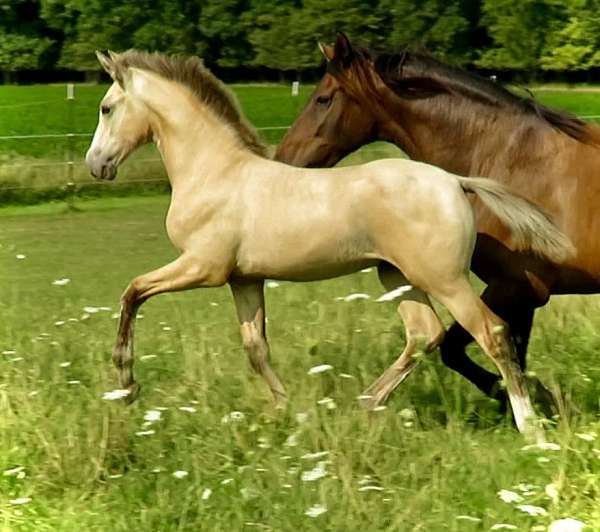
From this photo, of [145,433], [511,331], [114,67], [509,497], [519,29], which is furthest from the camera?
[519,29]

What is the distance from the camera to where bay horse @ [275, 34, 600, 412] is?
6.02 metres

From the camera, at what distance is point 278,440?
17.7 ft

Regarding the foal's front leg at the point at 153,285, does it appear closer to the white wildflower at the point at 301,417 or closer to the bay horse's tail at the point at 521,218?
the white wildflower at the point at 301,417

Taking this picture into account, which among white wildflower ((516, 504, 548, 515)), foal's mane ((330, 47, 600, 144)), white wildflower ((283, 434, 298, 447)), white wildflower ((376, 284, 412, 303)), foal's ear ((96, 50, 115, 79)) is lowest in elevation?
white wildflower ((283, 434, 298, 447))

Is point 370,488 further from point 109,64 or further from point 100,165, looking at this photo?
point 109,64

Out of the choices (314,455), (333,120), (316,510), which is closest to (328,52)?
(333,120)

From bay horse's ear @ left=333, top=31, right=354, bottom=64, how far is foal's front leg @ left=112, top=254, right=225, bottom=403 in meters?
1.36

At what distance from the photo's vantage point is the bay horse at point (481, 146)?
6023 millimetres

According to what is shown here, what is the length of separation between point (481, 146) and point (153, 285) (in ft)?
5.41

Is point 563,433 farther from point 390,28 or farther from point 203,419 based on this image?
point 390,28

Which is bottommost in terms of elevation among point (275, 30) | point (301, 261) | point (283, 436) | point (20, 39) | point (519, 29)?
point (20, 39)

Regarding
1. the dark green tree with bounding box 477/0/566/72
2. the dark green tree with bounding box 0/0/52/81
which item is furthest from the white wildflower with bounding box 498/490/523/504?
the dark green tree with bounding box 0/0/52/81

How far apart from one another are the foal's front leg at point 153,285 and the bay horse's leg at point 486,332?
3.19 ft

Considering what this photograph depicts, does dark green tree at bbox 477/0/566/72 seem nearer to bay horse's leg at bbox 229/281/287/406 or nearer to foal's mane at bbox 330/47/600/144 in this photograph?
foal's mane at bbox 330/47/600/144
